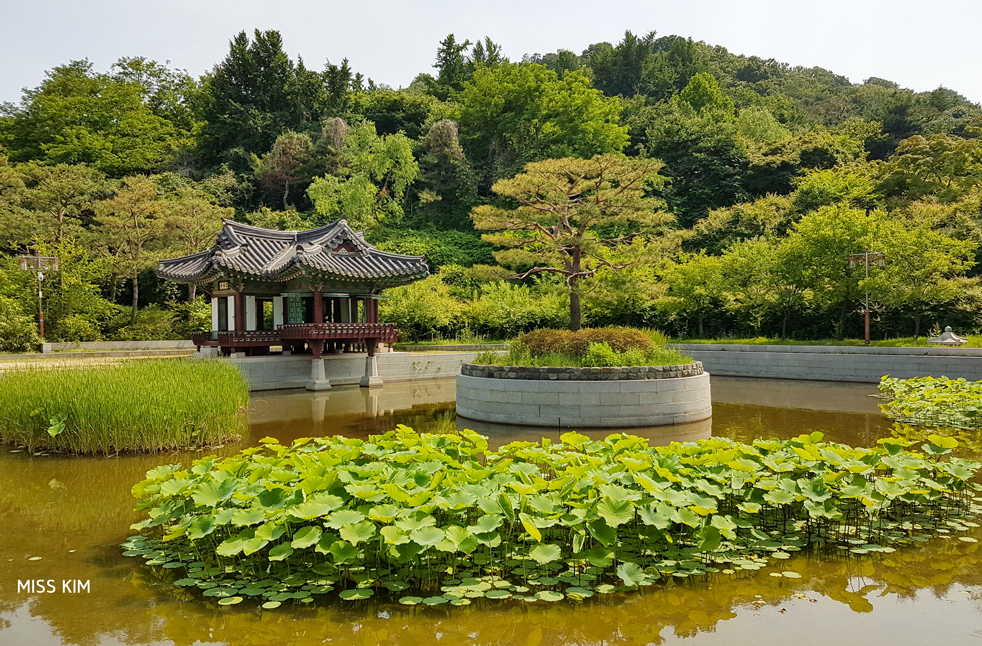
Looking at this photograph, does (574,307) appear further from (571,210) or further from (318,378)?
(318,378)

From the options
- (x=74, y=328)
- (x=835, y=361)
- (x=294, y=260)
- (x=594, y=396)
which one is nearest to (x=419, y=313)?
(x=294, y=260)

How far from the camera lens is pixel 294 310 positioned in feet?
66.8

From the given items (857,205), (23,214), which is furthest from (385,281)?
(857,205)

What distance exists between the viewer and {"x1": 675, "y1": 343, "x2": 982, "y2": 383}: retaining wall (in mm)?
15977

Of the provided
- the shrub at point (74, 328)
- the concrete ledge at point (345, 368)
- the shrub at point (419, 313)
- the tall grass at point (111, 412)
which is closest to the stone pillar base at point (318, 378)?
the concrete ledge at point (345, 368)

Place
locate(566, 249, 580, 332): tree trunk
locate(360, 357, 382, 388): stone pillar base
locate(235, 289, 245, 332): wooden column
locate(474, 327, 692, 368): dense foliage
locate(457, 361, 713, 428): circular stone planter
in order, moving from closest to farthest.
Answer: locate(457, 361, 713, 428): circular stone planter → locate(474, 327, 692, 368): dense foliage → locate(566, 249, 580, 332): tree trunk → locate(360, 357, 382, 388): stone pillar base → locate(235, 289, 245, 332): wooden column

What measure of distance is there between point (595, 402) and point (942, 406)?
A: 628 centimetres

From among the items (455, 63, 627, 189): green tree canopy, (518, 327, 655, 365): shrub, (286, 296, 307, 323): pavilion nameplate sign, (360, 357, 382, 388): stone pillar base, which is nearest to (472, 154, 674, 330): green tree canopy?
(518, 327, 655, 365): shrub

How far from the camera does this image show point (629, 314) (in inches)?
1055

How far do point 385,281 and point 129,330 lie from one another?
14.7 meters

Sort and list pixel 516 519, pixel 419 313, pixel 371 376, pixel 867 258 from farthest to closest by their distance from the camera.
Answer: pixel 419 313 → pixel 371 376 → pixel 867 258 → pixel 516 519

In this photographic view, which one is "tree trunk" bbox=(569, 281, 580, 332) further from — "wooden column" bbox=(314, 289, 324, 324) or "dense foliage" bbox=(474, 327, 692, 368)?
"wooden column" bbox=(314, 289, 324, 324)

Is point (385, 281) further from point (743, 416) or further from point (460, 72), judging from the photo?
point (460, 72)

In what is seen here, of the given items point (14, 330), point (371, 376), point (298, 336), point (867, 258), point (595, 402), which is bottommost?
point (371, 376)
